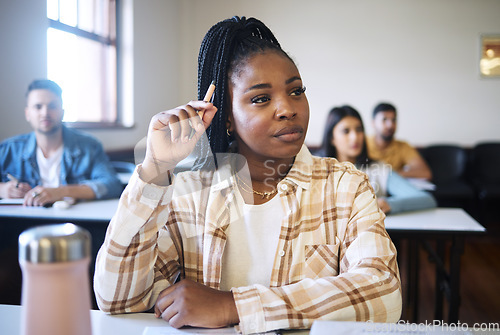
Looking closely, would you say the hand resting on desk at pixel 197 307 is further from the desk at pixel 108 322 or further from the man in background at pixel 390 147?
the man in background at pixel 390 147

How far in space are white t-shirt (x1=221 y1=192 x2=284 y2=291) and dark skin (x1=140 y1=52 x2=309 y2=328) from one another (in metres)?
0.06

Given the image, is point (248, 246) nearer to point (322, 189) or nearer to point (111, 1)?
point (322, 189)

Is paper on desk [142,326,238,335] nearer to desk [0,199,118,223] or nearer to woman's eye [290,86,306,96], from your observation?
woman's eye [290,86,306,96]

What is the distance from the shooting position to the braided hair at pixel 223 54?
106 cm

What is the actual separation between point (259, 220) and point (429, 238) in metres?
1.16

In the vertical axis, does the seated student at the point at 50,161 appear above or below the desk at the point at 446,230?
above

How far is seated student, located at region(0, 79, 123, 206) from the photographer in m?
2.20

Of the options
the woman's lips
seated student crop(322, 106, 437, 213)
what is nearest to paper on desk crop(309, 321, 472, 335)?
the woman's lips

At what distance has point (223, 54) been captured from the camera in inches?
41.9

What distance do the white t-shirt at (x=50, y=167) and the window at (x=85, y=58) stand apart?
226mm

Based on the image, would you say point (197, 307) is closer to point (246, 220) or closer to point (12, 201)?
point (246, 220)

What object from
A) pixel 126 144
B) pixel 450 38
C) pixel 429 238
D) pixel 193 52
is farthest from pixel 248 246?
pixel 450 38

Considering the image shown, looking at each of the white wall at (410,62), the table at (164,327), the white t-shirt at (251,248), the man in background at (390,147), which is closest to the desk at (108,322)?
the table at (164,327)

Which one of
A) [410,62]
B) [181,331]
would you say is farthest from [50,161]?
[410,62]
